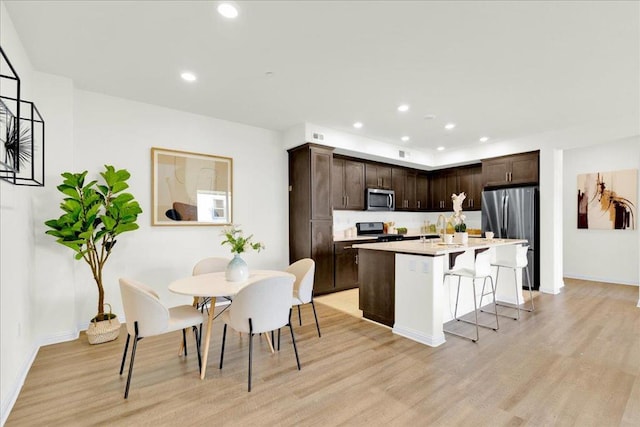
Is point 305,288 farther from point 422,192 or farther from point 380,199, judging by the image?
point 422,192

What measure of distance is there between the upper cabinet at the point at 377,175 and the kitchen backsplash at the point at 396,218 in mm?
611

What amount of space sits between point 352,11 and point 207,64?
4.92 ft

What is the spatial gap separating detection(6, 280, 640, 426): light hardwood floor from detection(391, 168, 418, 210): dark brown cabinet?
3648 millimetres

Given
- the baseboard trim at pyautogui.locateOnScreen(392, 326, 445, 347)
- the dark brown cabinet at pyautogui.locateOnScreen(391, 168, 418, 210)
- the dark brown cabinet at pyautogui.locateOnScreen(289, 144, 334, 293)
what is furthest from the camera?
the dark brown cabinet at pyautogui.locateOnScreen(391, 168, 418, 210)

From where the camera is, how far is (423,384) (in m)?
2.33

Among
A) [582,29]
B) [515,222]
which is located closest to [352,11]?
[582,29]

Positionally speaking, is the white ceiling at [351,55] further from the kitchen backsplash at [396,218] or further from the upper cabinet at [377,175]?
the kitchen backsplash at [396,218]

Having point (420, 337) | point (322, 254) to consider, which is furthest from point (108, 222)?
point (420, 337)

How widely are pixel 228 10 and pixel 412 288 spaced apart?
297 cm

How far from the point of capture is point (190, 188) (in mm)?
4156

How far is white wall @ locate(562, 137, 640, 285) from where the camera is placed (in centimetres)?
548

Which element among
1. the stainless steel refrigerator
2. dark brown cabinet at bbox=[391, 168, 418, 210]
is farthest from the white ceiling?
dark brown cabinet at bbox=[391, 168, 418, 210]

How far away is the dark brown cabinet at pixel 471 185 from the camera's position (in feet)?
20.7

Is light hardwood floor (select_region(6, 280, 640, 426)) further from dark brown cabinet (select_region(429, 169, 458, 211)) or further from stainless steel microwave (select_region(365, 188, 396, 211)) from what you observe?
dark brown cabinet (select_region(429, 169, 458, 211))
